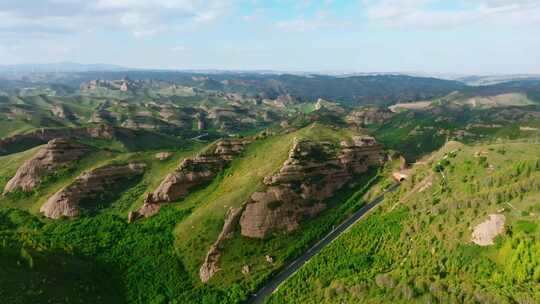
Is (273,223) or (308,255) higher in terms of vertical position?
(273,223)

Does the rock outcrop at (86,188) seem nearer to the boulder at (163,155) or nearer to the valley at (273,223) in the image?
the valley at (273,223)

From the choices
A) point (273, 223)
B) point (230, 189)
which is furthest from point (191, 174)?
point (273, 223)

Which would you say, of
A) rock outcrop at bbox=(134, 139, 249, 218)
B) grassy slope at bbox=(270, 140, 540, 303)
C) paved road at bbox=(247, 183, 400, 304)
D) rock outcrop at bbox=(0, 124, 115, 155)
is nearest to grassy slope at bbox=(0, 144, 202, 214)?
rock outcrop at bbox=(134, 139, 249, 218)

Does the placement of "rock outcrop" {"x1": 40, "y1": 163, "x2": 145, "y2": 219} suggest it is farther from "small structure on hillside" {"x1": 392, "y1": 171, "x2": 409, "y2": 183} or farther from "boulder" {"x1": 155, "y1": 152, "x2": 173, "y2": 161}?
"small structure on hillside" {"x1": 392, "y1": 171, "x2": 409, "y2": 183}

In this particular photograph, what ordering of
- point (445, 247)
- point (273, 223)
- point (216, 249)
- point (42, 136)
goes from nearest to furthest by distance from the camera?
point (445, 247)
point (216, 249)
point (273, 223)
point (42, 136)

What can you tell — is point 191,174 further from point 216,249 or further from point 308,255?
point 308,255

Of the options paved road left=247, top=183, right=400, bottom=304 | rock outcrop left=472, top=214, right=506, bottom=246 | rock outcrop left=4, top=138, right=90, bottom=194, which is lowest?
paved road left=247, top=183, right=400, bottom=304
